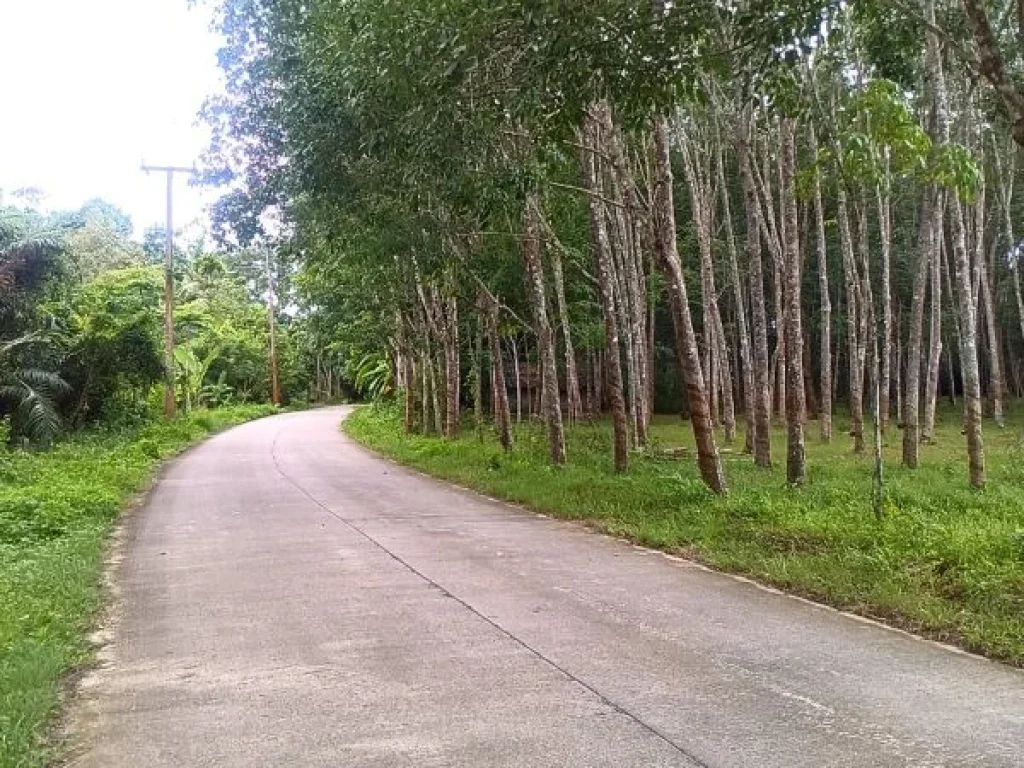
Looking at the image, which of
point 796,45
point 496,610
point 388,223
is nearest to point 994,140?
point 388,223

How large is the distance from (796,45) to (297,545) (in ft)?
24.1

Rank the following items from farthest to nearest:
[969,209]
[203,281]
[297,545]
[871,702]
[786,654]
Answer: [203,281], [969,209], [297,545], [786,654], [871,702]

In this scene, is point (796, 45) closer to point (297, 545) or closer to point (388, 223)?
point (297, 545)

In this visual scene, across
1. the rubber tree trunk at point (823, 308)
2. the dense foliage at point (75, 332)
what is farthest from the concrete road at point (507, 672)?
the dense foliage at point (75, 332)

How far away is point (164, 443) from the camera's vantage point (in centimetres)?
2841

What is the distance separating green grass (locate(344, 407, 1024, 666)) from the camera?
7.07m

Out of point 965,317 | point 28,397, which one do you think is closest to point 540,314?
point 965,317

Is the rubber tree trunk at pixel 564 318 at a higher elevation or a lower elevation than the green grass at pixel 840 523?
higher

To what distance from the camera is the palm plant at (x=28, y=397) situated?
22.8 metres

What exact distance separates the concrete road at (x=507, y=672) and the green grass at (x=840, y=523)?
43cm

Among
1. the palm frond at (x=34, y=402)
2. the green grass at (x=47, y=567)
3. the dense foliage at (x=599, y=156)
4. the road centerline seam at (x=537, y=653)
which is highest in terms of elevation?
the dense foliage at (x=599, y=156)

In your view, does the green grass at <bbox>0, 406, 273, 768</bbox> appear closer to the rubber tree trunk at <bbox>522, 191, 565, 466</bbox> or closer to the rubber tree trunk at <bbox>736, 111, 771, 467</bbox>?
the rubber tree trunk at <bbox>522, 191, 565, 466</bbox>

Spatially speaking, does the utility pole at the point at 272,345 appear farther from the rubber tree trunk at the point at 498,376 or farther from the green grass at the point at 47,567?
the rubber tree trunk at the point at 498,376

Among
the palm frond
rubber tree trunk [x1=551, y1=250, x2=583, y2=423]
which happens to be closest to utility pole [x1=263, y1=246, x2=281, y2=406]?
the palm frond
